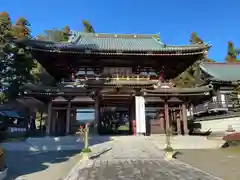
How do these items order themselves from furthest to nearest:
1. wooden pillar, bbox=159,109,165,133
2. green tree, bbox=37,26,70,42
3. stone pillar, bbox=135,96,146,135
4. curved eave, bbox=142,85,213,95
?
green tree, bbox=37,26,70,42
wooden pillar, bbox=159,109,165,133
curved eave, bbox=142,85,213,95
stone pillar, bbox=135,96,146,135

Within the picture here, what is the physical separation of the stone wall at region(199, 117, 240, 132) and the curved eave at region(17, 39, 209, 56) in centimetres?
929

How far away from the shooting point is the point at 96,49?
61.5 feet

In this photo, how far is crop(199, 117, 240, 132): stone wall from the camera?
76.0 feet

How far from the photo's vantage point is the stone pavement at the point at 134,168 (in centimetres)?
773

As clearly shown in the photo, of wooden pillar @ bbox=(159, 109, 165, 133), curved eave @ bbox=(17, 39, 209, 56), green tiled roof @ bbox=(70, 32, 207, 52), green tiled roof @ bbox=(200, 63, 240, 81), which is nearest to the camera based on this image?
curved eave @ bbox=(17, 39, 209, 56)

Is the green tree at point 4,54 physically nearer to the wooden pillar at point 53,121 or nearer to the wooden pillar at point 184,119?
the wooden pillar at point 53,121

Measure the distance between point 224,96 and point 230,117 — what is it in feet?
26.4

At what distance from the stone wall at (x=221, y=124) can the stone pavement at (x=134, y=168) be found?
14.1 meters

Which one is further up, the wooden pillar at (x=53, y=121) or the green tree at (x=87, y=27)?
the green tree at (x=87, y=27)

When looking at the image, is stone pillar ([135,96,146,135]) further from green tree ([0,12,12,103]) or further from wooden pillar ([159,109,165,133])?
green tree ([0,12,12,103])

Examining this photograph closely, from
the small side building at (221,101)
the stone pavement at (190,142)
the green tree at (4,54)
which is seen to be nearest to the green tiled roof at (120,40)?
the green tree at (4,54)

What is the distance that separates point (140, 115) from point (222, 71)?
23.4m

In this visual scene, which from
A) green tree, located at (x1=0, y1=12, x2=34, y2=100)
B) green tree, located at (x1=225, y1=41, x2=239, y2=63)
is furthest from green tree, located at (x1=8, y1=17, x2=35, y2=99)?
green tree, located at (x1=225, y1=41, x2=239, y2=63)

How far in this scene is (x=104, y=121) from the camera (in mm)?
26547
